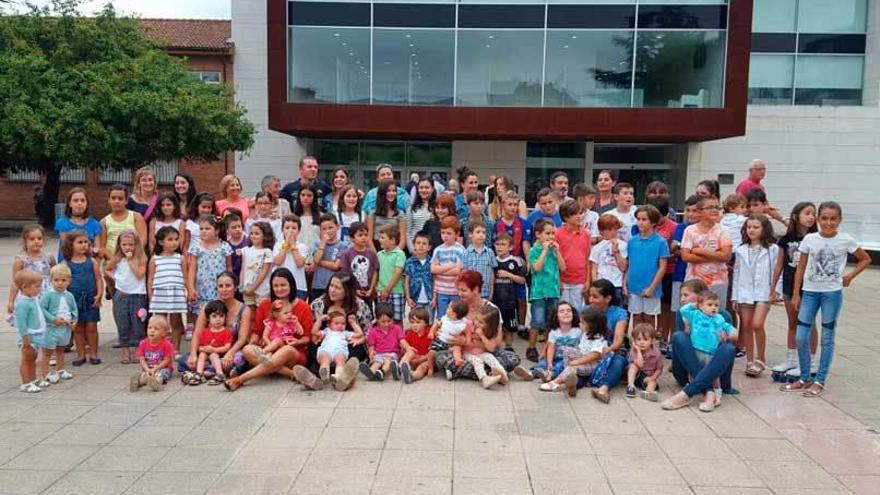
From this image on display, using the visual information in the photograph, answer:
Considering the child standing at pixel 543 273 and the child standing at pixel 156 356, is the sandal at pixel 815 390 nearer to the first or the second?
the child standing at pixel 543 273

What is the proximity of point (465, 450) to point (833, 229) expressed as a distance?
3.79 metres

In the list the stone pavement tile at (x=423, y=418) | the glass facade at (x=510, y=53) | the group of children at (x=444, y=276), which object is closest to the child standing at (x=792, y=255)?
the group of children at (x=444, y=276)

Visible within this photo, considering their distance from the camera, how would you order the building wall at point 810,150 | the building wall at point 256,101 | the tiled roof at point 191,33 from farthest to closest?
the tiled roof at point 191,33
the building wall at point 256,101
the building wall at point 810,150

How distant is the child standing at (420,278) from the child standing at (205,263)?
6.18 feet

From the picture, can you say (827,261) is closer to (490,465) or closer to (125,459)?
(490,465)

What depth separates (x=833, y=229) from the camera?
5.80 metres

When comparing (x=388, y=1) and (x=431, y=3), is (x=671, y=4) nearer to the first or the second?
(x=431, y=3)

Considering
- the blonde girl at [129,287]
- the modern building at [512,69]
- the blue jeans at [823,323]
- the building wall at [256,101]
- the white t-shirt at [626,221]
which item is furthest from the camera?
the building wall at [256,101]

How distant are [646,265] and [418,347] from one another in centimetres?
240

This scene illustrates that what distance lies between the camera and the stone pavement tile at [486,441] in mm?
4543

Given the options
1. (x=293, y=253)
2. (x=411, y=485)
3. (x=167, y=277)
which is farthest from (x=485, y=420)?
(x=167, y=277)

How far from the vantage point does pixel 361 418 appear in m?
5.11

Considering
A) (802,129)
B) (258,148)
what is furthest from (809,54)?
(258,148)

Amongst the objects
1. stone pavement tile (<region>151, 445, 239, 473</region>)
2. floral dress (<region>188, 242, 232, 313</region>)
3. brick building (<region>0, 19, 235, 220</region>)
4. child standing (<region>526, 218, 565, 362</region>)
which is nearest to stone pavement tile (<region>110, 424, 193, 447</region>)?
stone pavement tile (<region>151, 445, 239, 473</region>)
